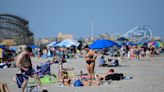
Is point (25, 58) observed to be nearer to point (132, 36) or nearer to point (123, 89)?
point (123, 89)

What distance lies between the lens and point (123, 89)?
42.0 feet

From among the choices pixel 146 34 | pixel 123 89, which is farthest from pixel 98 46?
pixel 146 34

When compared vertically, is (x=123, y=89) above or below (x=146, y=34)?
below

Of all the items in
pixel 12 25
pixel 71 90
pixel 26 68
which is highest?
pixel 12 25

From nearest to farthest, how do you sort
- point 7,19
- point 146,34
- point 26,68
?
1. point 26,68
2. point 7,19
3. point 146,34

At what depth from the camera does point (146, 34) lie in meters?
109

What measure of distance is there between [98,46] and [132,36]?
8992 cm

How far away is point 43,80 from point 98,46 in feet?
34.7

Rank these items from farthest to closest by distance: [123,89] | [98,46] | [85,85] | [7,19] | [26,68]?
[7,19], [98,46], [85,85], [123,89], [26,68]

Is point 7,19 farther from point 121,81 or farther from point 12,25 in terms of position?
point 121,81

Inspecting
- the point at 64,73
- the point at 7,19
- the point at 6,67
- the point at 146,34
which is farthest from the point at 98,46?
the point at 146,34

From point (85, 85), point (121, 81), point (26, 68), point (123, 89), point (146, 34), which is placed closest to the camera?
point (26, 68)

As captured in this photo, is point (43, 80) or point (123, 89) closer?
point (123, 89)

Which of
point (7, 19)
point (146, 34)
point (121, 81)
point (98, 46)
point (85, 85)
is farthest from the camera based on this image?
point (146, 34)
